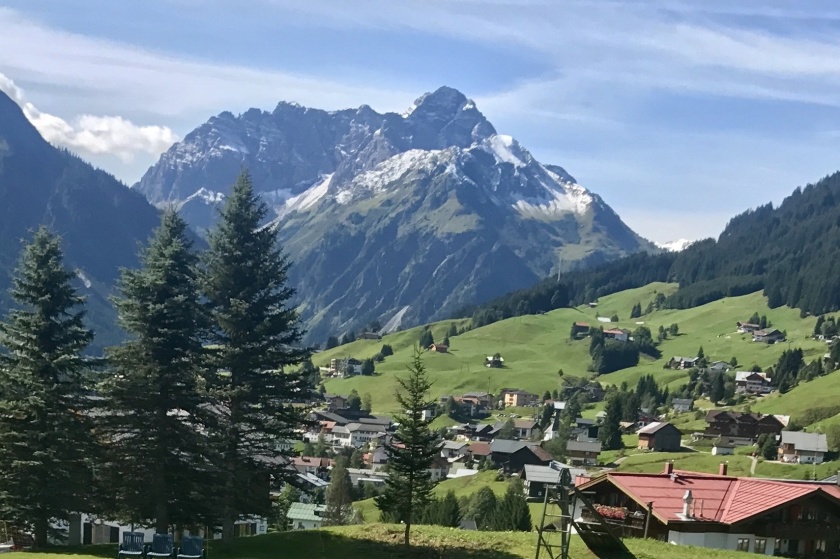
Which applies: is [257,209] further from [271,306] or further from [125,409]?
[125,409]

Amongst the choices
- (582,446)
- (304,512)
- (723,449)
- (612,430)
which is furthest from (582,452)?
(304,512)

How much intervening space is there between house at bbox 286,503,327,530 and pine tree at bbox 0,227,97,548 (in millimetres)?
73633

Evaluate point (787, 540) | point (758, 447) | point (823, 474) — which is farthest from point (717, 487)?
point (758, 447)

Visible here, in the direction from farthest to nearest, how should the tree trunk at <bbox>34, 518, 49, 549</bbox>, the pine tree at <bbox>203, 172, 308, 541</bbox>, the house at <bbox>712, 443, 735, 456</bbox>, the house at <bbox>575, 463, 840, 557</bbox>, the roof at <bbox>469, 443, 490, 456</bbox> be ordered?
the roof at <bbox>469, 443, 490, 456</bbox> → the house at <bbox>712, 443, 735, 456</bbox> → the house at <bbox>575, 463, 840, 557</bbox> → the pine tree at <bbox>203, 172, 308, 541</bbox> → the tree trunk at <bbox>34, 518, 49, 549</bbox>

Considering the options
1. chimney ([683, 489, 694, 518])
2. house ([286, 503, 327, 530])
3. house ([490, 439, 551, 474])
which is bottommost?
house ([286, 503, 327, 530])

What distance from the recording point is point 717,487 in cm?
5541

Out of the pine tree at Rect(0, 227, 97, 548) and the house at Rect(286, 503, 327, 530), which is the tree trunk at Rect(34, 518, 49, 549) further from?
the house at Rect(286, 503, 327, 530)

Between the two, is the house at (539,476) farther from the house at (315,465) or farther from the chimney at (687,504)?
the chimney at (687,504)

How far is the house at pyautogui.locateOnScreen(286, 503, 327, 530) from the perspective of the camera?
117438 millimetres

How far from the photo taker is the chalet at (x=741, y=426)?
17789 cm

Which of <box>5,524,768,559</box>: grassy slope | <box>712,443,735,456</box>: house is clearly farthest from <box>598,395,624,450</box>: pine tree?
<box>5,524,768,559</box>: grassy slope

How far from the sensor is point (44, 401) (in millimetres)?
42219

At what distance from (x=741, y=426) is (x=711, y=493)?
13530 centimetres

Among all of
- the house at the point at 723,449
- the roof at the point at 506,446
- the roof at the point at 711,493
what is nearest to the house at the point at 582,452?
the roof at the point at 506,446
